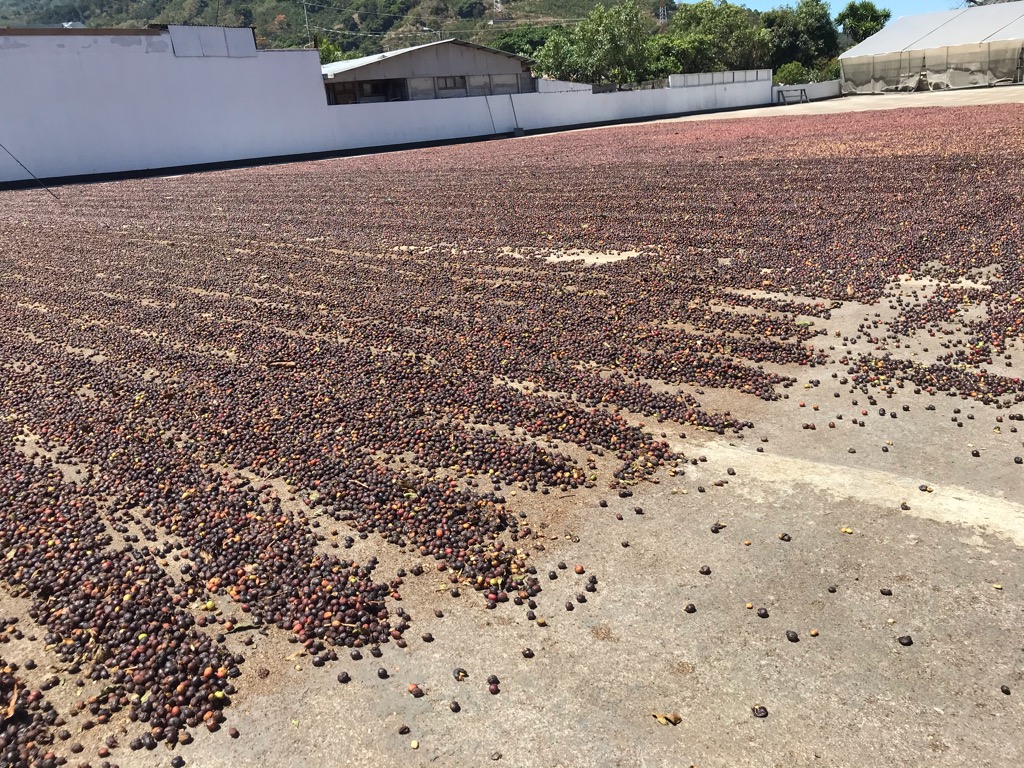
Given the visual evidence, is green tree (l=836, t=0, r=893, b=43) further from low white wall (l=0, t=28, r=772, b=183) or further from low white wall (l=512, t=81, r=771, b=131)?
low white wall (l=0, t=28, r=772, b=183)

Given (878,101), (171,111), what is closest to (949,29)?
(878,101)

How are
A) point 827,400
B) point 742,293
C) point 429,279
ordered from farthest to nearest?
point 429,279
point 742,293
point 827,400

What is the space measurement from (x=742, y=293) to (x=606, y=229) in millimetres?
4118

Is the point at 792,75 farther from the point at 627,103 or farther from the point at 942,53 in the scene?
the point at 627,103

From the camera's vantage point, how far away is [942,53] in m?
49.4

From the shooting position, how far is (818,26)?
65.6 metres

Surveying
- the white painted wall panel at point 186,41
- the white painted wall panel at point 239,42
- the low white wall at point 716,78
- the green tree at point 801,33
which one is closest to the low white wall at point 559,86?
the low white wall at point 716,78

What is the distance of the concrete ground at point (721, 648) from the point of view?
2.92 meters

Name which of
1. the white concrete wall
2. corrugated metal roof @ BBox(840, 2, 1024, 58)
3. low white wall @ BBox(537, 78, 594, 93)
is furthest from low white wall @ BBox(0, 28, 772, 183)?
corrugated metal roof @ BBox(840, 2, 1024, 58)

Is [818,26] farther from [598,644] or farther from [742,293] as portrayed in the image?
[598,644]

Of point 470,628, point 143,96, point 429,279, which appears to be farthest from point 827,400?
point 143,96

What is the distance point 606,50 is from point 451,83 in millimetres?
14095

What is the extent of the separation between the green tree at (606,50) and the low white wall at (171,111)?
1643cm

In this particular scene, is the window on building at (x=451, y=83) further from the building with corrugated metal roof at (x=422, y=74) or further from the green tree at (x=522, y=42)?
the green tree at (x=522, y=42)
